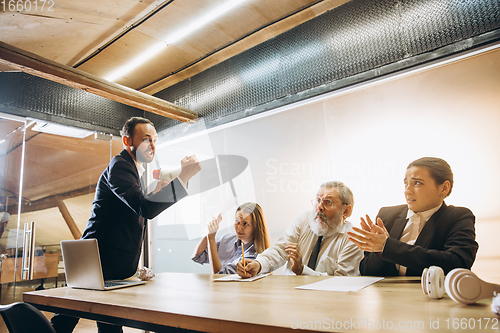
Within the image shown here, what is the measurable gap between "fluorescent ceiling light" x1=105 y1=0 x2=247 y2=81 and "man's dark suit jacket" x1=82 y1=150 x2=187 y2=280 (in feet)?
5.84

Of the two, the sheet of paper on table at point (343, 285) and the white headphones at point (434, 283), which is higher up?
the white headphones at point (434, 283)

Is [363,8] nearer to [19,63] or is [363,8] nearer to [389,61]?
[389,61]

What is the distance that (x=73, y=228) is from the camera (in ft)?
12.0

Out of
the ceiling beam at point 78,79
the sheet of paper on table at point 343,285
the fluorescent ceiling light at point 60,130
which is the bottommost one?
the sheet of paper on table at point 343,285

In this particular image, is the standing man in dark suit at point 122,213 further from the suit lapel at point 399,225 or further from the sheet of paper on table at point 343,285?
the suit lapel at point 399,225

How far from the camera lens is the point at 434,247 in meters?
1.82

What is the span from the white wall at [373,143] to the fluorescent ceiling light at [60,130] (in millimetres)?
1571

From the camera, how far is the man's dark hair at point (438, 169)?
2.12m

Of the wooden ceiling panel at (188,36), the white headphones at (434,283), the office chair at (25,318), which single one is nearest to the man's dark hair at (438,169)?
the white headphones at (434,283)

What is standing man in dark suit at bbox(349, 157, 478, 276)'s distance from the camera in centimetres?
148

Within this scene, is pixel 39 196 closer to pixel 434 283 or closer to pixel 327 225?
pixel 327 225

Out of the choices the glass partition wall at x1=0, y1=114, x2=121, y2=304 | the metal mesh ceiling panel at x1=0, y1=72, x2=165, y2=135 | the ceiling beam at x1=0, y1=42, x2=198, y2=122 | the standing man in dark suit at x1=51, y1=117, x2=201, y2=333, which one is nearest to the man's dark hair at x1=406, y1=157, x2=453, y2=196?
the standing man in dark suit at x1=51, y1=117, x2=201, y2=333

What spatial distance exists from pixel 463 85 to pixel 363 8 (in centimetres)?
105

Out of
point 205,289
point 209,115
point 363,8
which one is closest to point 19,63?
point 209,115
